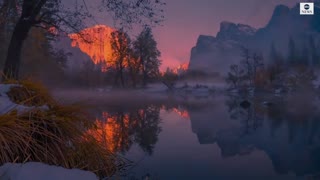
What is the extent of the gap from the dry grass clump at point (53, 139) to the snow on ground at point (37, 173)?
23 centimetres

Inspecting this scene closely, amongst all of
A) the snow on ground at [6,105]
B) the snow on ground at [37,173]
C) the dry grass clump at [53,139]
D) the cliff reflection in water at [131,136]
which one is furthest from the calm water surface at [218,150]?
the snow on ground at [37,173]

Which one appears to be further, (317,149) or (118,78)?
(118,78)

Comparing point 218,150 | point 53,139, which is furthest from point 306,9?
point 53,139

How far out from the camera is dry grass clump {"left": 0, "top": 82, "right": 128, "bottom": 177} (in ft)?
13.9

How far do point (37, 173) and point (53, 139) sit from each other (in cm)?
102

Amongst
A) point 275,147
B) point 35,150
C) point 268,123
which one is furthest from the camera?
point 268,123

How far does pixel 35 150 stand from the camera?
14.8 ft

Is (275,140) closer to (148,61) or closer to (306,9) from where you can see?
(306,9)

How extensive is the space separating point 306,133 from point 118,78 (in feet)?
196

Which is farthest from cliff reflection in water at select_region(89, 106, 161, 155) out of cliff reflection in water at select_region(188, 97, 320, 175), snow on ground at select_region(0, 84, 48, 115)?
snow on ground at select_region(0, 84, 48, 115)

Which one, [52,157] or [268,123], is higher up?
[52,157]

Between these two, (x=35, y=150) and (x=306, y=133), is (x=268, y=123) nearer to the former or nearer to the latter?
(x=306, y=133)

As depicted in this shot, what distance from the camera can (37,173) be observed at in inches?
148

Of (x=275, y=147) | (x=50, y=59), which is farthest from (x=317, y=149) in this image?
(x=50, y=59)
